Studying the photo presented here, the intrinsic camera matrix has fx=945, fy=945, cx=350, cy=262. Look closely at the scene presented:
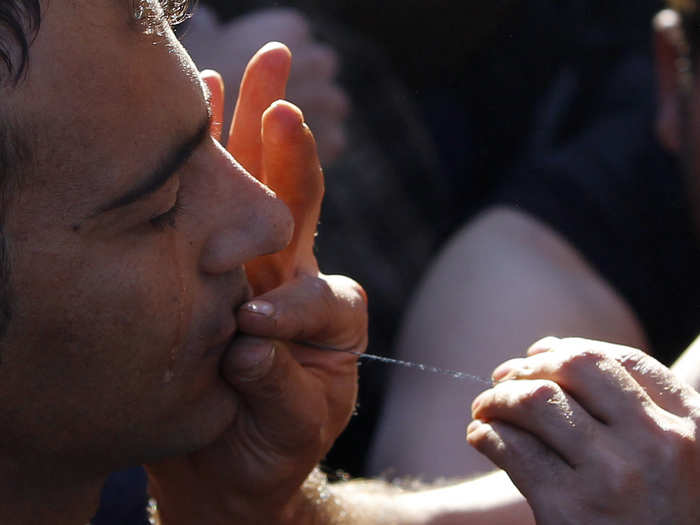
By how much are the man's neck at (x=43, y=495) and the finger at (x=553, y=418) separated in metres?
A: 0.52

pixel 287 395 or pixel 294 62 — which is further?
pixel 294 62

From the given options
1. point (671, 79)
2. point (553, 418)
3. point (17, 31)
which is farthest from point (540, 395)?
point (671, 79)

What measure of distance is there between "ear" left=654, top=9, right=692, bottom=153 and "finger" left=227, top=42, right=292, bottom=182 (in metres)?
1.22

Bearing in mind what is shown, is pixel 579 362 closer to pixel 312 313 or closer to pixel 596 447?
pixel 596 447

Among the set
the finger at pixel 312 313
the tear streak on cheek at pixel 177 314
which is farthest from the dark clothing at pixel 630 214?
the tear streak on cheek at pixel 177 314

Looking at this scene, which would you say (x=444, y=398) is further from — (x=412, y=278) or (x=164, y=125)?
(x=164, y=125)

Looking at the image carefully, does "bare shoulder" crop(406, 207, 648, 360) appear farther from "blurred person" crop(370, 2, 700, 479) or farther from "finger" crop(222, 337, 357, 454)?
"finger" crop(222, 337, 357, 454)

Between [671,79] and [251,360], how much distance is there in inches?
59.9

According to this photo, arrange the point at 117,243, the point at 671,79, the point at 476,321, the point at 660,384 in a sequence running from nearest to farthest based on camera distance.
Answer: the point at 117,243, the point at 660,384, the point at 476,321, the point at 671,79

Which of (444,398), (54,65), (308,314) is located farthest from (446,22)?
(54,65)

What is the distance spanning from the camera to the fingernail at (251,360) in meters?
1.12

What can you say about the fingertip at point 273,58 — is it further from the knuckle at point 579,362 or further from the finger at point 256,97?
the knuckle at point 579,362

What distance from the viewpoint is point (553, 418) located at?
1.04 m

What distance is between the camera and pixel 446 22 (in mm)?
2791
